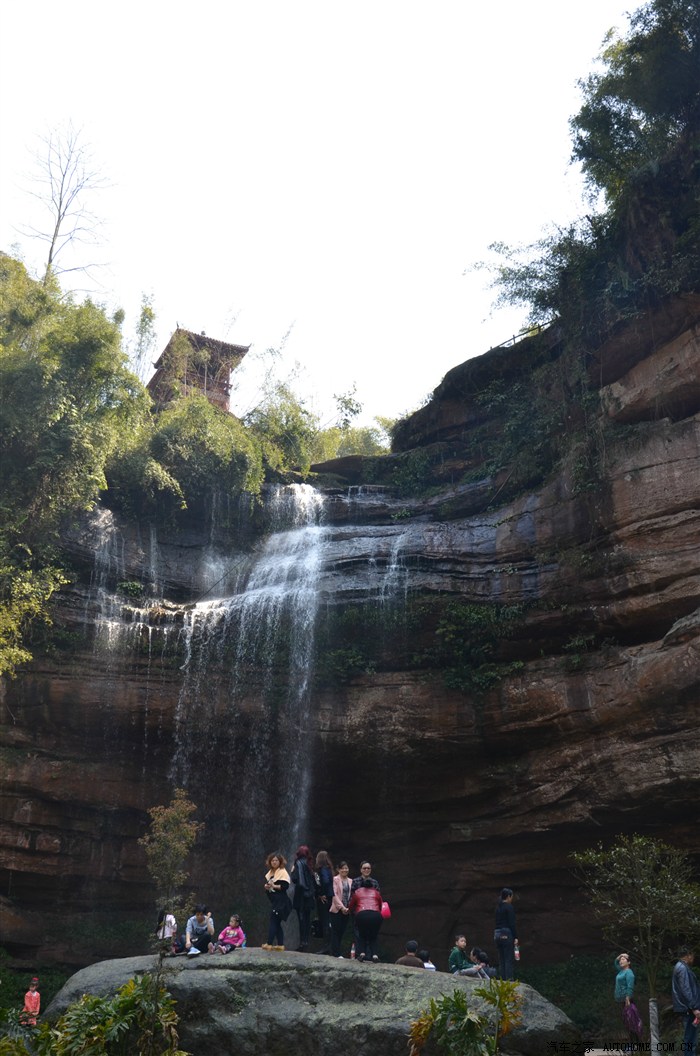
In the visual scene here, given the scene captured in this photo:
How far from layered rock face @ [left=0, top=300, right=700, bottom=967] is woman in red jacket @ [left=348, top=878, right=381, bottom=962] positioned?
22.7ft

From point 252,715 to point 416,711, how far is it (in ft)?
12.2

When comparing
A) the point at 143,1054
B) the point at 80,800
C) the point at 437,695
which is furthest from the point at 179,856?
the point at 437,695

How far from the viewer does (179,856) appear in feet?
45.8

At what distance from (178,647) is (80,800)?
3.90 m

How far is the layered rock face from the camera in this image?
59.1ft

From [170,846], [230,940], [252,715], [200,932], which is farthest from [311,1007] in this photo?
[252,715]

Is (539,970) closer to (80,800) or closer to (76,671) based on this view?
(80,800)

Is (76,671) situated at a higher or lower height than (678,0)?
lower

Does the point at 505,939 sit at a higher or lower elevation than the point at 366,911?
lower

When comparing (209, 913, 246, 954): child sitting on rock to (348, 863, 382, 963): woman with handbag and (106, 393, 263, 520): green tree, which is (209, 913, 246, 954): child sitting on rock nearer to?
(348, 863, 382, 963): woman with handbag

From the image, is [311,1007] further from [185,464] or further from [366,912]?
[185,464]

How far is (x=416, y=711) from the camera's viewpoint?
19.8 meters

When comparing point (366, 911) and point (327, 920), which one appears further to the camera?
point (327, 920)

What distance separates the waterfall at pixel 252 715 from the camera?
20.1 m
